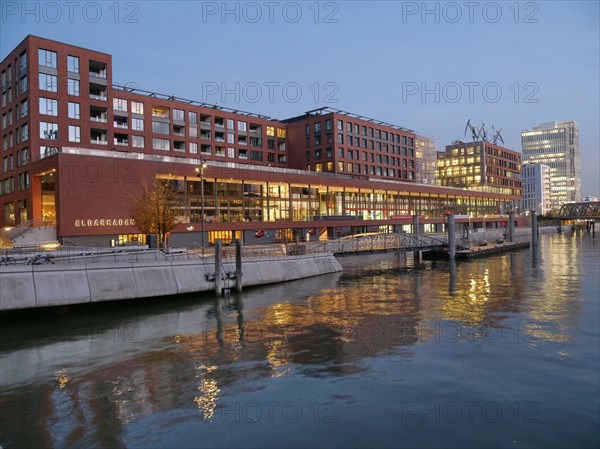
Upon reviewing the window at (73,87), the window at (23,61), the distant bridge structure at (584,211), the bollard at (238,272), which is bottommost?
the bollard at (238,272)

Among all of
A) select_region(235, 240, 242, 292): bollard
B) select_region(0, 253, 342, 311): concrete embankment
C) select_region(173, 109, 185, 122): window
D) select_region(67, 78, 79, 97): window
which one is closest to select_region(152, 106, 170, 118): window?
select_region(173, 109, 185, 122): window

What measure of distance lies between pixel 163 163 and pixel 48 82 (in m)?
19.4

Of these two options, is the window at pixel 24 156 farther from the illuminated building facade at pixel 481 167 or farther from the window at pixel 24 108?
the illuminated building facade at pixel 481 167

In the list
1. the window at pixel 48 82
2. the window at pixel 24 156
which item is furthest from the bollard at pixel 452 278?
the window at pixel 48 82

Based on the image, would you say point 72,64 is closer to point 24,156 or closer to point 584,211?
point 24,156

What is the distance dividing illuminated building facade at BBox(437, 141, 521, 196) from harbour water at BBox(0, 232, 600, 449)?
14159 cm

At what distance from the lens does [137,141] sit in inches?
3282

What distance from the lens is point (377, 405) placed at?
15453mm

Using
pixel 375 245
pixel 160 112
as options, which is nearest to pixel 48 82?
pixel 160 112

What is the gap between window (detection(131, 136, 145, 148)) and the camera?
8250cm

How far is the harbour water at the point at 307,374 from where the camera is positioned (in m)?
13.8

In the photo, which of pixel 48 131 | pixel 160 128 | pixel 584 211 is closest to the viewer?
pixel 48 131

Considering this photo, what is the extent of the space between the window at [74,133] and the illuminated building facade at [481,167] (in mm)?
128251

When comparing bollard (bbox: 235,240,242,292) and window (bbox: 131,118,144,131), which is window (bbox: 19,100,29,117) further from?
bollard (bbox: 235,240,242,292)
